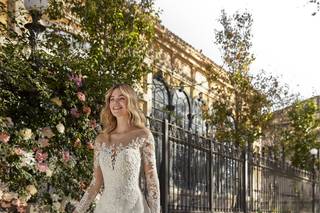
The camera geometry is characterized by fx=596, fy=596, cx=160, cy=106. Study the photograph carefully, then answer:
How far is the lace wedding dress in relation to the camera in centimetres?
454

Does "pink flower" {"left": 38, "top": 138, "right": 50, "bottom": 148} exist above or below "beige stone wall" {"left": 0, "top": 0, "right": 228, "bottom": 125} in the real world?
below

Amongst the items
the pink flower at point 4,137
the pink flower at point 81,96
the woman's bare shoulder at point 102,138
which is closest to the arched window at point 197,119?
the pink flower at point 81,96

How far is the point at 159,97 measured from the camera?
23766 millimetres

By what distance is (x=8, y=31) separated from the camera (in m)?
7.75

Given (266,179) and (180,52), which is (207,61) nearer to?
(180,52)

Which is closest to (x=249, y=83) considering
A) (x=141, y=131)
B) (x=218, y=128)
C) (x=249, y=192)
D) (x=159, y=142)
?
(x=218, y=128)

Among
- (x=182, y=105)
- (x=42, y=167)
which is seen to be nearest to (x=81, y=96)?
(x=42, y=167)

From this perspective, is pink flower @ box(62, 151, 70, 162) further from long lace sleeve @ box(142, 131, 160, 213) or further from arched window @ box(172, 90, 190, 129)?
arched window @ box(172, 90, 190, 129)

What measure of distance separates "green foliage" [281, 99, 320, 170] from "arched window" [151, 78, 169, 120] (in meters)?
6.00

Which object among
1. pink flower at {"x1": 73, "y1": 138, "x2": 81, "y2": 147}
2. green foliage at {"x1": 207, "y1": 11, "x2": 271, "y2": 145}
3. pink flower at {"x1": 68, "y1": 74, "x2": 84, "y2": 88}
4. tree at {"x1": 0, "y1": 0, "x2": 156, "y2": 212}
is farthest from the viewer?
green foliage at {"x1": 207, "y1": 11, "x2": 271, "y2": 145}

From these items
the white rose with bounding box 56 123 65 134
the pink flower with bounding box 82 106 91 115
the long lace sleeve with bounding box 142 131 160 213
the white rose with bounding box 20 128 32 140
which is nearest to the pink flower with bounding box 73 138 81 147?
the white rose with bounding box 56 123 65 134

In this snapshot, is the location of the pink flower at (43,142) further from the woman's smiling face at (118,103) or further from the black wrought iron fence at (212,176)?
the woman's smiling face at (118,103)

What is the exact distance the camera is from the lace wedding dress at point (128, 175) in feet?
14.9

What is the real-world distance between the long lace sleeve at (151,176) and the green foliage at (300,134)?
74.3 feet
